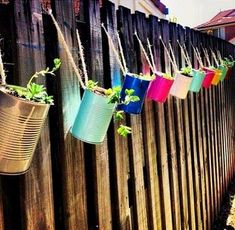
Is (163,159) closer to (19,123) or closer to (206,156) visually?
(206,156)

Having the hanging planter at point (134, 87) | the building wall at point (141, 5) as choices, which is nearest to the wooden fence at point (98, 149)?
the hanging planter at point (134, 87)

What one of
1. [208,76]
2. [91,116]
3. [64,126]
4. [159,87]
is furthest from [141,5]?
[91,116]

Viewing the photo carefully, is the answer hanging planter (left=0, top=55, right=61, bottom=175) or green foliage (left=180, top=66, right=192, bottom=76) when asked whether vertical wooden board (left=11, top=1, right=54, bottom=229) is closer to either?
hanging planter (left=0, top=55, right=61, bottom=175)

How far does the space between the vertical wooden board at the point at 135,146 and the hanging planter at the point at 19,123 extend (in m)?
1.24

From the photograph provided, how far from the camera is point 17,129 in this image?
42.2 inches

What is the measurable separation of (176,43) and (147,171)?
1.34 metres

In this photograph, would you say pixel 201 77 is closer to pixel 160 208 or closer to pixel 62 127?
pixel 160 208

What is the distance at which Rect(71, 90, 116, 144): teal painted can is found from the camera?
144 cm

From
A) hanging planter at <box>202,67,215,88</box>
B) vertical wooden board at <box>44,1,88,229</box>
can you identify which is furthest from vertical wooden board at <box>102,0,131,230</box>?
hanging planter at <box>202,67,215,88</box>

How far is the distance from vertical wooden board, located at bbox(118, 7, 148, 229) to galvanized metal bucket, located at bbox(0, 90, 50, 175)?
4.14ft

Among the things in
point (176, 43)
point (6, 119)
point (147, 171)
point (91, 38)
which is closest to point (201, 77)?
point (176, 43)

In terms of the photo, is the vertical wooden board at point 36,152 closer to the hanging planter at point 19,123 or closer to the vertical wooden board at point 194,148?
the hanging planter at point 19,123

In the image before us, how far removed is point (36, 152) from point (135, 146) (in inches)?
40.8

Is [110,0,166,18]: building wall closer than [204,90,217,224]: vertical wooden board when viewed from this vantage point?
No
